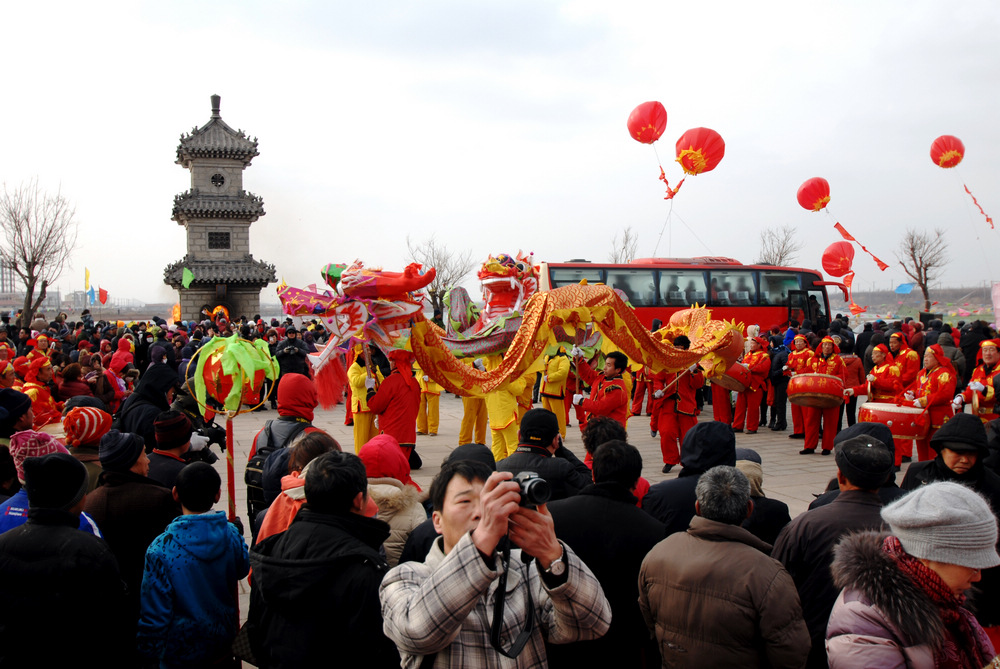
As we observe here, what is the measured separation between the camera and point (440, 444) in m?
9.66

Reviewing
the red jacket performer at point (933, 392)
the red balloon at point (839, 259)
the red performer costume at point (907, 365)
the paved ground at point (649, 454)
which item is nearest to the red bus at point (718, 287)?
the red balloon at point (839, 259)

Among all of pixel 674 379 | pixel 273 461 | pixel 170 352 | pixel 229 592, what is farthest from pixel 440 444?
pixel 229 592

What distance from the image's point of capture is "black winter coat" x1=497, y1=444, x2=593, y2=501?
11.3 ft

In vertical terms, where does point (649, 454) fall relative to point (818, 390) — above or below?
below

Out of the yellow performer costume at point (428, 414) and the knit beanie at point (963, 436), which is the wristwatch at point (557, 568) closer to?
the knit beanie at point (963, 436)

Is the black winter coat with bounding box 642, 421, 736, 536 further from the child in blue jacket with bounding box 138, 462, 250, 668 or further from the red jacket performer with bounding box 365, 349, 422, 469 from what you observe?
the red jacket performer with bounding box 365, 349, 422, 469

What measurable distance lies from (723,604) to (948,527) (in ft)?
2.31

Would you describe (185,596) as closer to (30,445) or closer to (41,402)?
(30,445)

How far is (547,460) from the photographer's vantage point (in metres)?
3.53

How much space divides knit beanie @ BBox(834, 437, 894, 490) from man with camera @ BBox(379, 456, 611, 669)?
1513mm

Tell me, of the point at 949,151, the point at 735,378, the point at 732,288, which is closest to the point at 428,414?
the point at 735,378

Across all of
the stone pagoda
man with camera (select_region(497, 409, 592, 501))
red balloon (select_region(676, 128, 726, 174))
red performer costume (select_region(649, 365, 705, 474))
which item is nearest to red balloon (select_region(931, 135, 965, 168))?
red balloon (select_region(676, 128, 726, 174))

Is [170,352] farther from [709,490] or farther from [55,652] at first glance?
[709,490]

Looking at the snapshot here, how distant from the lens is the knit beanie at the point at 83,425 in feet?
12.0
